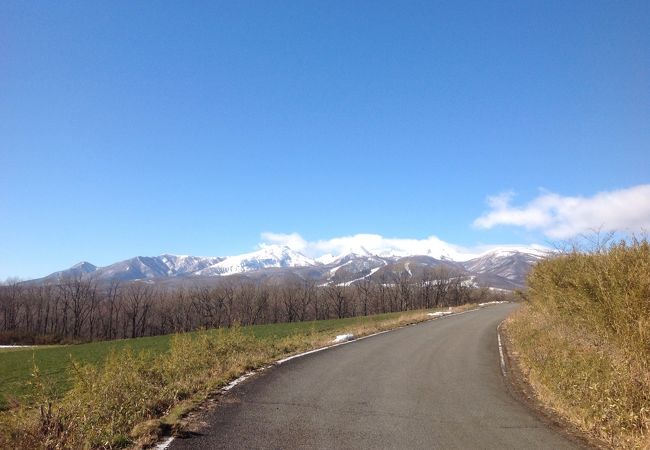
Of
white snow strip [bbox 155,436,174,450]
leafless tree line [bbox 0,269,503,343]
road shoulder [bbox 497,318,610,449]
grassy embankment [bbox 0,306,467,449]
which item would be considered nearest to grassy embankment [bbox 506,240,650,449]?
road shoulder [bbox 497,318,610,449]

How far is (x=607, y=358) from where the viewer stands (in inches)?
357

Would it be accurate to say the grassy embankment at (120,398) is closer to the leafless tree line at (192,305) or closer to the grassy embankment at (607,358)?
the grassy embankment at (607,358)

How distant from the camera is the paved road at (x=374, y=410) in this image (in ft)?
21.4

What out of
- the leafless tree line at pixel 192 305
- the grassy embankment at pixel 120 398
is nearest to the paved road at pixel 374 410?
the grassy embankment at pixel 120 398

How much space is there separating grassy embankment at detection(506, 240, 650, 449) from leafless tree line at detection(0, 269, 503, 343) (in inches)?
3482

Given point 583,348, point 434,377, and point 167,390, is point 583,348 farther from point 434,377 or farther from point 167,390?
point 167,390

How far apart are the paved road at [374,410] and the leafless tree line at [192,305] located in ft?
281

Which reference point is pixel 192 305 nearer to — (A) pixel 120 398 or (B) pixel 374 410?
(A) pixel 120 398

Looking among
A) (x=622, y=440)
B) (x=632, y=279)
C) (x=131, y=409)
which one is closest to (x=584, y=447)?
(x=622, y=440)

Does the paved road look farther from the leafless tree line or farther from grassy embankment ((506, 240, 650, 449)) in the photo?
the leafless tree line

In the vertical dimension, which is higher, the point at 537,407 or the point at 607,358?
the point at 607,358

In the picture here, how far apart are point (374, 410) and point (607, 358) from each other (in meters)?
5.08

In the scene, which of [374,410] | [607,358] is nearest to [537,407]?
[607,358]

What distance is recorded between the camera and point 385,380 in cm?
1114
